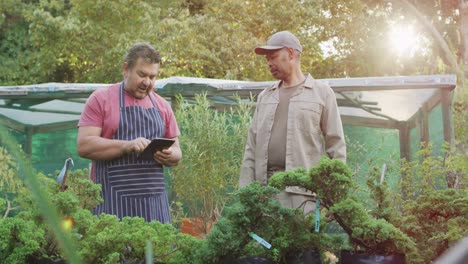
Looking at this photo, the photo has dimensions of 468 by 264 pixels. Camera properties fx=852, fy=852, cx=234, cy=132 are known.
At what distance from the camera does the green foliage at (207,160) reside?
8.37 meters

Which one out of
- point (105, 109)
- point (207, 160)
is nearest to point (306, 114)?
point (105, 109)

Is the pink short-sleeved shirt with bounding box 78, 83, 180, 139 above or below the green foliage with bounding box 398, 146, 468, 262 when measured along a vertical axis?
above

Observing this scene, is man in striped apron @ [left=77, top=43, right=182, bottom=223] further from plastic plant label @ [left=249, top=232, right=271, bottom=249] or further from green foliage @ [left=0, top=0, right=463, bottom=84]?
green foliage @ [left=0, top=0, right=463, bottom=84]

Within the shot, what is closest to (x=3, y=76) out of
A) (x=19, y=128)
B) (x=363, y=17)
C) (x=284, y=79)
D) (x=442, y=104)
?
(x=363, y=17)

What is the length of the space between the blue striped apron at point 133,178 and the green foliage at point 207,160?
13.4 feet

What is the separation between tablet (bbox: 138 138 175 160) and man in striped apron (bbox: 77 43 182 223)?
25mm

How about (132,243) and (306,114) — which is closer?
(132,243)

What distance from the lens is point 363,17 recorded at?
91.8ft

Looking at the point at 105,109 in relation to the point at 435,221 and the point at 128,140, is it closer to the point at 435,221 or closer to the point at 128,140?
the point at 128,140

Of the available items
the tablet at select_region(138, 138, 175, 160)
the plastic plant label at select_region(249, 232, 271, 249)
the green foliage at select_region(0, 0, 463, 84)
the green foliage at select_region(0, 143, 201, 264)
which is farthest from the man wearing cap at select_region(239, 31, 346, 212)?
the green foliage at select_region(0, 0, 463, 84)

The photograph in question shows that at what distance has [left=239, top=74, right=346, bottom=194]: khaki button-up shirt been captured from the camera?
178 inches

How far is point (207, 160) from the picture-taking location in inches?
331

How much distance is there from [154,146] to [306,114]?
0.98 meters

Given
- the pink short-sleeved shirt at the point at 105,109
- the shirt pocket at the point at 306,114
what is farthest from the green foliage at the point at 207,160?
the pink short-sleeved shirt at the point at 105,109
